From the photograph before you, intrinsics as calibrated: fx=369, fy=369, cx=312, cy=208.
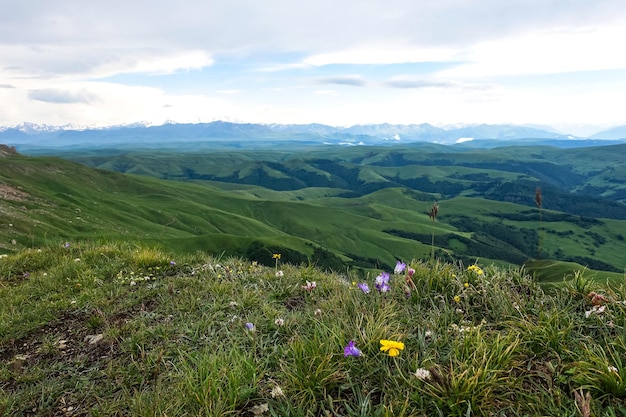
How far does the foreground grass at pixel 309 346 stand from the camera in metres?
3.62

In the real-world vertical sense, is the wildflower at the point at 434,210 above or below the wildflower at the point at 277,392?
above

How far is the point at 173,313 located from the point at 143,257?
3.42m

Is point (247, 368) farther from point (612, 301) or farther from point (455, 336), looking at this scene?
point (612, 301)

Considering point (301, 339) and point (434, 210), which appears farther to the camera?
point (434, 210)

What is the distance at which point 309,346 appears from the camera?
4340 mm

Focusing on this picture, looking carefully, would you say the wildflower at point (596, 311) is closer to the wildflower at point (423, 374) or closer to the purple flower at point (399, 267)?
the purple flower at point (399, 267)

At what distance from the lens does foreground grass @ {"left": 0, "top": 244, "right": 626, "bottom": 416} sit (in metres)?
3.62

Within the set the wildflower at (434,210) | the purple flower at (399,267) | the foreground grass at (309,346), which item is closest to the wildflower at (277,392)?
the foreground grass at (309,346)

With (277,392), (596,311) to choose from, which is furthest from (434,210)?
(277,392)

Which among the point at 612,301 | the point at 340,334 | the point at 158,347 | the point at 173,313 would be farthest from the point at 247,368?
the point at 612,301

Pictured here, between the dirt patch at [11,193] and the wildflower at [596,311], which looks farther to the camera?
the dirt patch at [11,193]

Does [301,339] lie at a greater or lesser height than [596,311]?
lesser

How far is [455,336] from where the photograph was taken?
471cm

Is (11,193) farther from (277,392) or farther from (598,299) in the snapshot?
(598,299)
